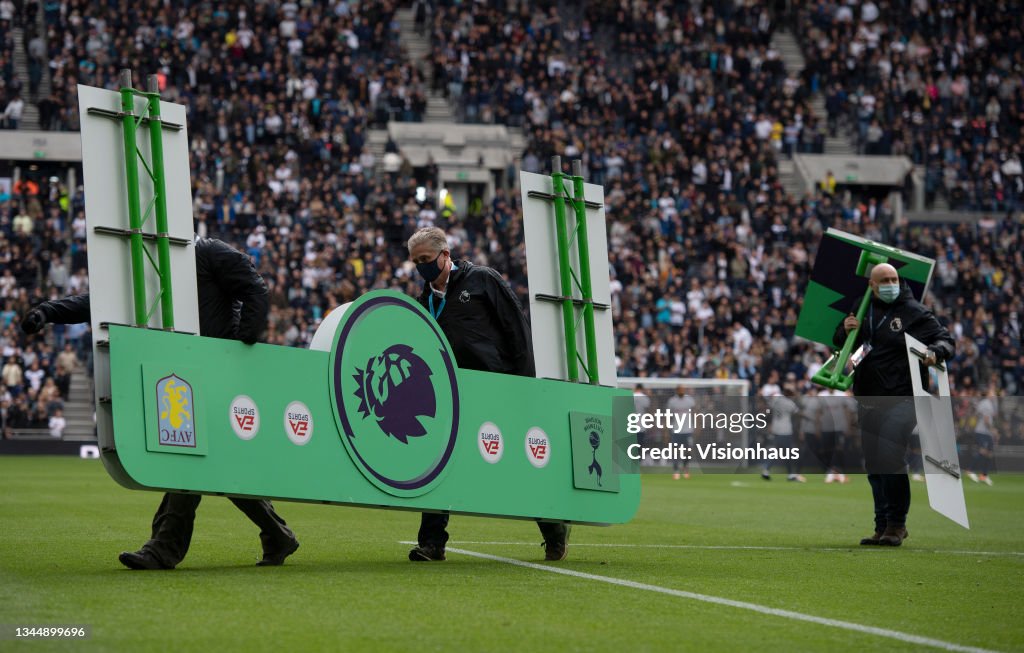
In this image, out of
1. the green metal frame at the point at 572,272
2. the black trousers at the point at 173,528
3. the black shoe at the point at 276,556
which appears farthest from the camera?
the green metal frame at the point at 572,272

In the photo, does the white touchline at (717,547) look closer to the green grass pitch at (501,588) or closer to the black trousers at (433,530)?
the green grass pitch at (501,588)

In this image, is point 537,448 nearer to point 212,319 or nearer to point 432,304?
point 432,304

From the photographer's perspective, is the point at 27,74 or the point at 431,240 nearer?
the point at 431,240

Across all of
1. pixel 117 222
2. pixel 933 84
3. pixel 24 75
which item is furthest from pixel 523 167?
pixel 117 222

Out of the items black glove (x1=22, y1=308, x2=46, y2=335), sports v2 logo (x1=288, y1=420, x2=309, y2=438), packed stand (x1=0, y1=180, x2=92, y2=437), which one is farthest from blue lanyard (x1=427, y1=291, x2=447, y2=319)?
packed stand (x1=0, y1=180, x2=92, y2=437)

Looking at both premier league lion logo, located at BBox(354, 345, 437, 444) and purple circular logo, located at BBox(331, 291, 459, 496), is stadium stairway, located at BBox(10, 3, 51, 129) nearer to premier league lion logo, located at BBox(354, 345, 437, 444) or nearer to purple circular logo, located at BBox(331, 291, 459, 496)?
purple circular logo, located at BBox(331, 291, 459, 496)

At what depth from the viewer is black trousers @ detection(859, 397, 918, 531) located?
39.8 feet

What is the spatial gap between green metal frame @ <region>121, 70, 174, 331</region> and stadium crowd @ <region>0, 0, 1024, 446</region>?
2294 centimetres

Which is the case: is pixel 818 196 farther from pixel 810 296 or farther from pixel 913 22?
pixel 810 296

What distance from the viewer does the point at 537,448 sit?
10.6 meters

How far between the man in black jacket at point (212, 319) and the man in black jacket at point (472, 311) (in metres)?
1.44

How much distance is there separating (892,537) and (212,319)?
607 centimetres

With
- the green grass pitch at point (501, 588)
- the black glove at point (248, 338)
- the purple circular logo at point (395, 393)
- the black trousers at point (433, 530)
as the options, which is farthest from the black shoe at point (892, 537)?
the black glove at point (248, 338)

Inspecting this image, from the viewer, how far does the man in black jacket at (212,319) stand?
8.76m
